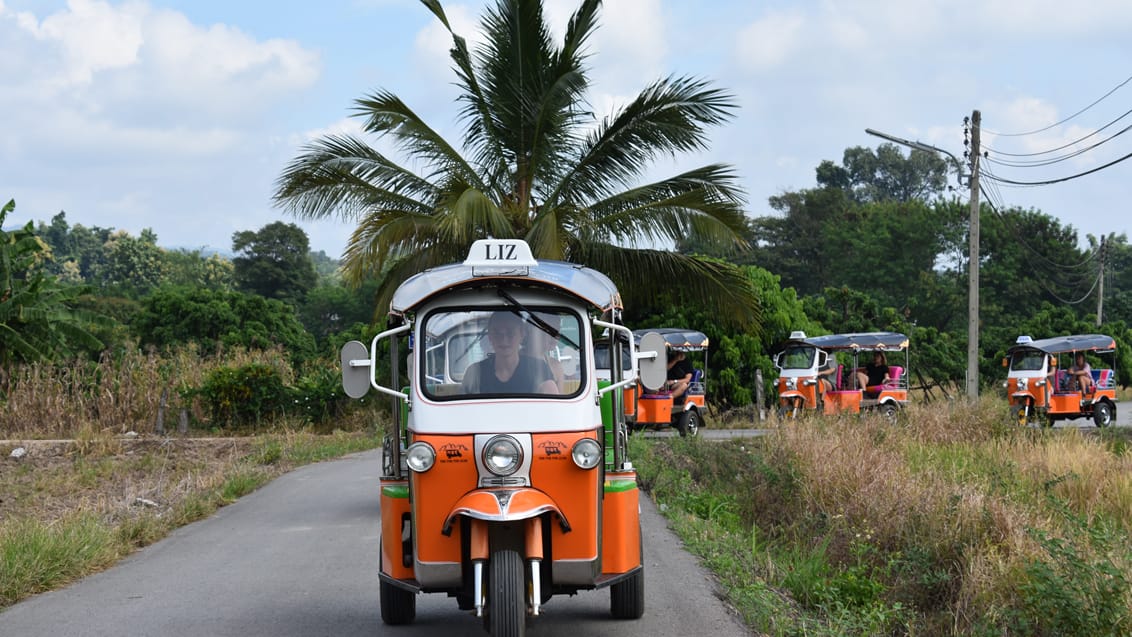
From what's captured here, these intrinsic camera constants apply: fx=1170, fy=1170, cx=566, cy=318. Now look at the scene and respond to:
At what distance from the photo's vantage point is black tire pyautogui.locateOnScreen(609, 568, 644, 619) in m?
7.84

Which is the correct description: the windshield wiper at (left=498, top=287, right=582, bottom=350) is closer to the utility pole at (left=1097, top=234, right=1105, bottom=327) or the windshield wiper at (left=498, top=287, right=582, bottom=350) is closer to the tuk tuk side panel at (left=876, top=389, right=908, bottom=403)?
the tuk tuk side panel at (left=876, top=389, right=908, bottom=403)

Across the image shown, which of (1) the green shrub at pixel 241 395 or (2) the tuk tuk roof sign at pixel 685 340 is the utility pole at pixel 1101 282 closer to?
(2) the tuk tuk roof sign at pixel 685 340

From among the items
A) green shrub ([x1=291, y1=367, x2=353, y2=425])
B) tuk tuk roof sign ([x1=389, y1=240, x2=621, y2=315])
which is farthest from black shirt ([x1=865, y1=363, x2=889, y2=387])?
tuk tuk roof sign ([x1=389, y1=240, x2=621, y2=315])

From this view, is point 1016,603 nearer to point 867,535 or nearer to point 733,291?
point 867,535

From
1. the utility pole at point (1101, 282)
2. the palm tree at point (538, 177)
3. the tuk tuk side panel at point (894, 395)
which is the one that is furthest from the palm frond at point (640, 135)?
the utility pole at point (1101, 282)

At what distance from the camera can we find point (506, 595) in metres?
6.43

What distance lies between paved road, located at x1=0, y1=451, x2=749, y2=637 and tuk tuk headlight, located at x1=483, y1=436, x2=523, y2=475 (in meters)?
1.48

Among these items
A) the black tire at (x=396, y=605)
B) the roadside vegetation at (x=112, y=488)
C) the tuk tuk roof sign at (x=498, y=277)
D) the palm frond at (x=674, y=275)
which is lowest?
the roadside vegetation at (x=112, y=488)

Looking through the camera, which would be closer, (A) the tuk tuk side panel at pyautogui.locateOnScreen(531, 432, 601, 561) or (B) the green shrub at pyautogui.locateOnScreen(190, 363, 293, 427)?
(A) the tuk tuk side panel at pyautogui.locateOnScreen(531, 432, 601, 561)

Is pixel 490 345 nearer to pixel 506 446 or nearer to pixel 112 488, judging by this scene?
pixel 506 446

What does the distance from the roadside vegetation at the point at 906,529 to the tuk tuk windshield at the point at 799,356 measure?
961 cm

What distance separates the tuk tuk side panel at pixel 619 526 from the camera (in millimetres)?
7227

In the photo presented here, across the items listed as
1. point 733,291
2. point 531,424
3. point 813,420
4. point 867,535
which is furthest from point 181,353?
point 531,424

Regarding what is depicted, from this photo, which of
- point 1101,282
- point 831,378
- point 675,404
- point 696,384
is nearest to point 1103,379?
point 831,378
